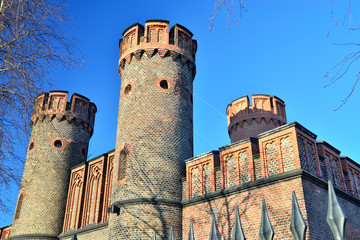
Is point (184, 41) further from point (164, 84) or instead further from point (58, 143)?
point (58, 143)

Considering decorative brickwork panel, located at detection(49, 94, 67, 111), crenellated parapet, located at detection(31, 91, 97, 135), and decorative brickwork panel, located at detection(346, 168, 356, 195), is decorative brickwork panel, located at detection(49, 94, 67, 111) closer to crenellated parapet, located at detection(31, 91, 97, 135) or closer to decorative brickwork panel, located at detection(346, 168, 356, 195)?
crenellated parapet, located at detection(31, 91, 97, 135)

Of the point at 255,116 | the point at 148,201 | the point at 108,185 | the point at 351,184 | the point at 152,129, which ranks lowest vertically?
the point at 148,201

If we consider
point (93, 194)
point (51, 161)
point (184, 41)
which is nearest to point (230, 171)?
point (184, 41)

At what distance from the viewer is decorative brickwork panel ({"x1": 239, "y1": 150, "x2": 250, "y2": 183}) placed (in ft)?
36.4

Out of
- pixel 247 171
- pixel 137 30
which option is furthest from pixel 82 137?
pixel 247 171

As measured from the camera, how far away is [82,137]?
2131cm

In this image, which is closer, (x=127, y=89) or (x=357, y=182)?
(x=357, y=182)

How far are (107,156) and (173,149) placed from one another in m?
4.94

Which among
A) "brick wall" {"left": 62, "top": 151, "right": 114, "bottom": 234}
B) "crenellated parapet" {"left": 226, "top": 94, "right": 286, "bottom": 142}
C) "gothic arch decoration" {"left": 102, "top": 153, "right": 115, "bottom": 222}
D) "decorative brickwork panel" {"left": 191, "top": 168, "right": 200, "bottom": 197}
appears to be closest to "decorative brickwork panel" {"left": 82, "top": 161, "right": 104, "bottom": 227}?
"brick wall" {"left": 62, "top": 151, "right": 114, "bottom": 234}

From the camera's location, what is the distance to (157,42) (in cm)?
1505

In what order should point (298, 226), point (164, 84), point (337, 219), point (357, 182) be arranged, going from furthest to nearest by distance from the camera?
point (164, 84) → point (357, 182) → point (298, 226) → point (337, 219)

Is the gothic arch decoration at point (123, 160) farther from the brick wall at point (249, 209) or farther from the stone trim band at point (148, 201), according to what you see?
the brick wall at point (249, 209)

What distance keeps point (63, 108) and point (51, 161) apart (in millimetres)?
3354

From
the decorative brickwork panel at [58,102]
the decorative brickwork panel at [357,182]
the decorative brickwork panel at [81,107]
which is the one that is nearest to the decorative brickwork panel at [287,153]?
the decorative brickwork panel at [357,182]
